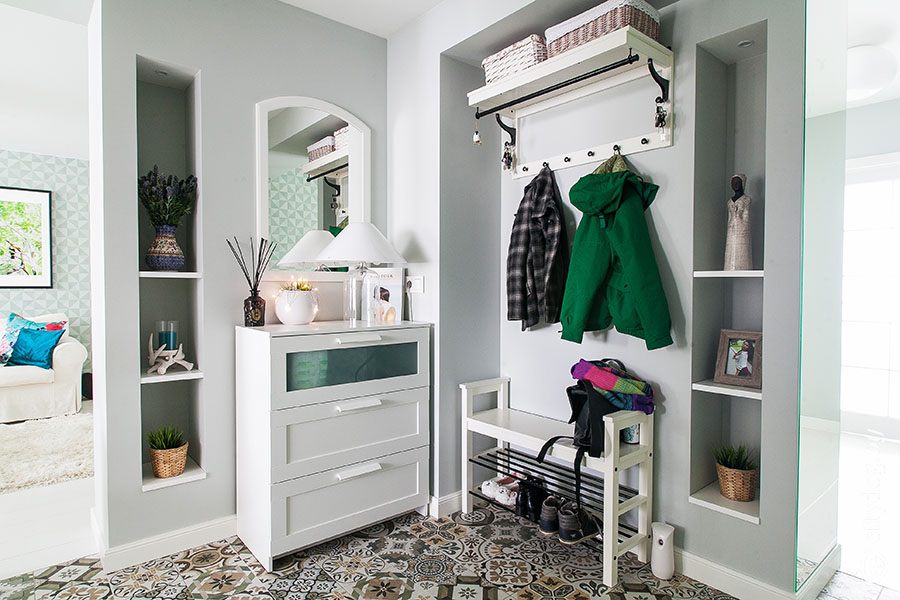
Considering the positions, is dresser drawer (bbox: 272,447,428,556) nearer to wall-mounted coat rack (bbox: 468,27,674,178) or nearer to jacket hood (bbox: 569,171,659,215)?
jacket hood (bbox: 569,171,659,215)

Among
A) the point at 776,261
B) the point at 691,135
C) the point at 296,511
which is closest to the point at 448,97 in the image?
the point at 691,135

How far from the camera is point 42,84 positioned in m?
3.62

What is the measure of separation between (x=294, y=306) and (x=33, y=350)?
3534 millimetres

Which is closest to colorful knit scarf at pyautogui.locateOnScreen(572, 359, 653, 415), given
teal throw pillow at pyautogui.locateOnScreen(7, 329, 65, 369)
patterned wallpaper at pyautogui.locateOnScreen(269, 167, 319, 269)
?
patterned wallpaper at pyautogui.locateOnScreen(269, 167, 319, 269)

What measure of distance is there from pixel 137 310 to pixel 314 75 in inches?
56.0

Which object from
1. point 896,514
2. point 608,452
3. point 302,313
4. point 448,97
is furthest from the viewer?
point 448,97

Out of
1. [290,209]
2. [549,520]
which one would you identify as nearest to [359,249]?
[290,209]

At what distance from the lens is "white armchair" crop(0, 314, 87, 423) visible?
14.0 feet

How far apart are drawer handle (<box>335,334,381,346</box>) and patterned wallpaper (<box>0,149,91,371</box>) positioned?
4641 mm

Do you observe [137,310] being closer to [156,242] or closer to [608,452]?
[156,242]

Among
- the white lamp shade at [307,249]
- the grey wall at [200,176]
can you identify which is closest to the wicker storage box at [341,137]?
the grey wall at [200,176]

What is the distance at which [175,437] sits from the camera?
7.98 feet

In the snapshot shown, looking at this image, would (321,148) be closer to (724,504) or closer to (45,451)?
(724,504)

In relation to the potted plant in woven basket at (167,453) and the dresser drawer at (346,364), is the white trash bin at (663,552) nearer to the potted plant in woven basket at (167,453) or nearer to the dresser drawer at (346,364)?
the dresser drawer at (346,364)
